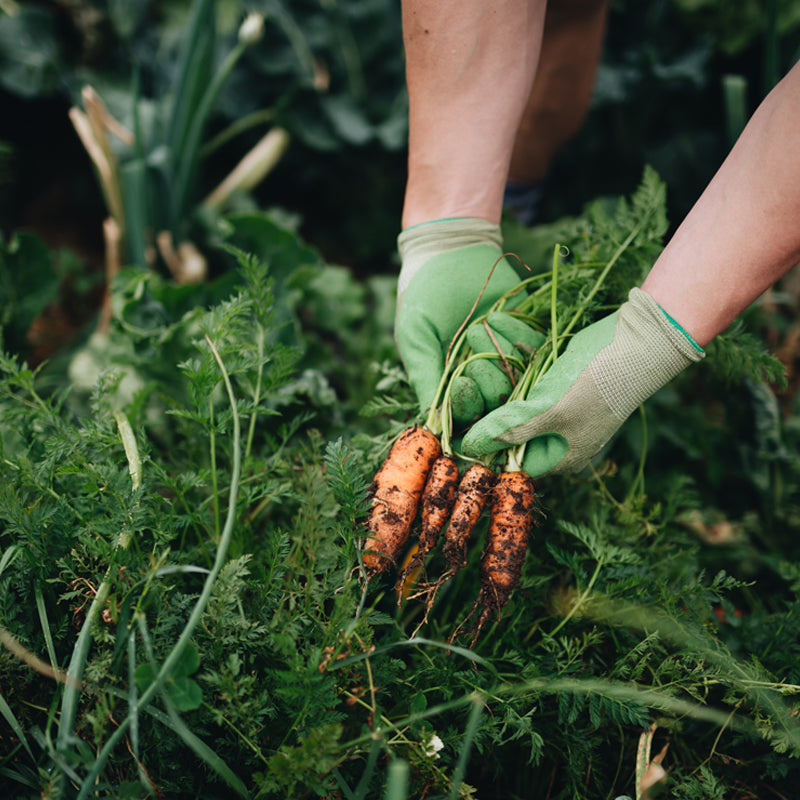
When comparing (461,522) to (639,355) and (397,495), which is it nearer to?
(397,495)

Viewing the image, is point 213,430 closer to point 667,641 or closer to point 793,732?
point 667,641

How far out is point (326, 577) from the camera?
1211 millimetres

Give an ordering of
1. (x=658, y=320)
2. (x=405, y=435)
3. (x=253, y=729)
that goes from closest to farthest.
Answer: (x=253, y=729), (x=658, y=320), (x=405, y=435)

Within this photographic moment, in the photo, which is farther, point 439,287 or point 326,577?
point 439,287

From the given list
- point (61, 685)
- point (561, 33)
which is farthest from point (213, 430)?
point (561, 33)

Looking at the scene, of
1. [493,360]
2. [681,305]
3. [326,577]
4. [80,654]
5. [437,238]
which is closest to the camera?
[80,654]

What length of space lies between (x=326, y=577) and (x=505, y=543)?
16.7 inches

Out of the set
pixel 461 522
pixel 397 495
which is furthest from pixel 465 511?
pixel 397 495

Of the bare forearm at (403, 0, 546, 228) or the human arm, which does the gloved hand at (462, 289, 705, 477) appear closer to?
the human arm

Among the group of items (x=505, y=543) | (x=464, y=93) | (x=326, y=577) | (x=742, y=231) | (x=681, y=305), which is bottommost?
(x=326, y=577)

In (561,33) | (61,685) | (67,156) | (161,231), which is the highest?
(561,33)

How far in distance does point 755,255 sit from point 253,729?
4.63 ft

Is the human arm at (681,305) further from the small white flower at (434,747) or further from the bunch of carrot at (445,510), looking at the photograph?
the small white flower at (434,747)

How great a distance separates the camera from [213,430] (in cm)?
133
